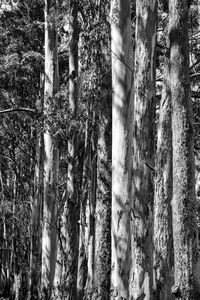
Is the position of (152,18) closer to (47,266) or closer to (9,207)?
(47,266)

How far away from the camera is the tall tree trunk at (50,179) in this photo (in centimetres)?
1436

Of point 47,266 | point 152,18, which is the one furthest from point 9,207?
point 152,18

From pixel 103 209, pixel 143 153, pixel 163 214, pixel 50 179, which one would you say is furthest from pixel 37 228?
pixel 143 153

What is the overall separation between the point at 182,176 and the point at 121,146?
122 centimetres

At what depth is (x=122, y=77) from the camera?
9.17 metres

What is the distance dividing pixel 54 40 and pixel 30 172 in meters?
10.6

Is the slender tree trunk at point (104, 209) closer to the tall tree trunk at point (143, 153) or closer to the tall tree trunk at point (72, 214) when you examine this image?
the tall tree trunk at point (72, 214)

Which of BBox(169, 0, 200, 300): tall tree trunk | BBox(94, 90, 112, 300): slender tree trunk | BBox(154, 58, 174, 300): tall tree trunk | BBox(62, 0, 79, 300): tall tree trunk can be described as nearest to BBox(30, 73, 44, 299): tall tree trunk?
BBox(62, 0, 79, 300): tall tree trunk

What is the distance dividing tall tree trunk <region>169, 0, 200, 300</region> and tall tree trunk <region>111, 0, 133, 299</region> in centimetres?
87

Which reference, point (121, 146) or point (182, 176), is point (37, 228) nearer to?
point (121, 146)

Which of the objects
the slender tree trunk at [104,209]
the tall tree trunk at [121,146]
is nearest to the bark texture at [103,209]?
the slender tree trunk at [104,209]

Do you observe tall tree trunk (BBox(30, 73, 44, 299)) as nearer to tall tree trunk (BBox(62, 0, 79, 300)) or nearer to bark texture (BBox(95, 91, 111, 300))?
tall tree trunk (BBox(62, 0, 79, 300))

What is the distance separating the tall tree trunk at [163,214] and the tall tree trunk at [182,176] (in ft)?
7.24

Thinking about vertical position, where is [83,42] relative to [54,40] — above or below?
below
